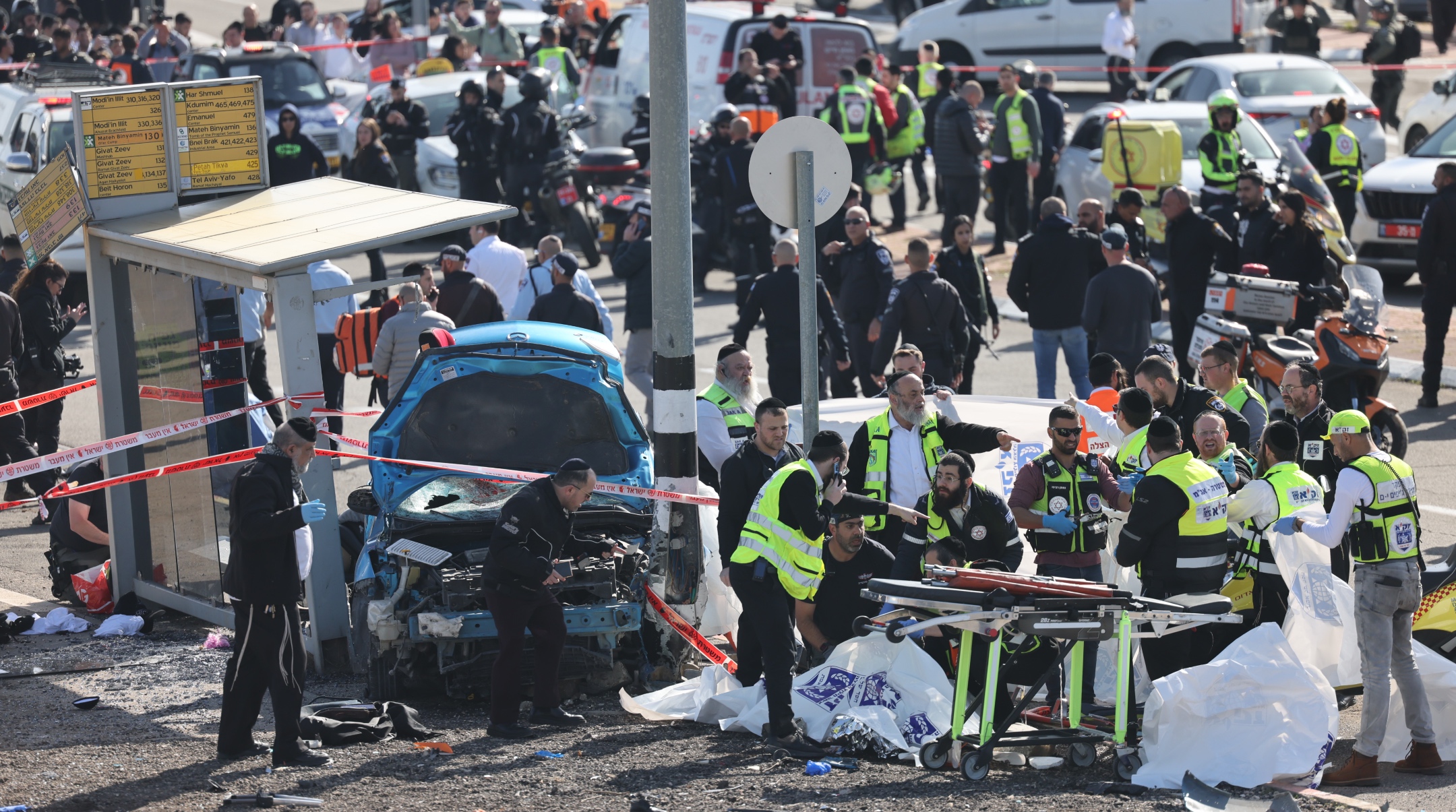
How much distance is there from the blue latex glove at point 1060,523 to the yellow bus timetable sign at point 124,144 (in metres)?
5.75

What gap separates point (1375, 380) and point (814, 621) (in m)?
5.85

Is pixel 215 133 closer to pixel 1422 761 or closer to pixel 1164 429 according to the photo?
pixel 1164 429

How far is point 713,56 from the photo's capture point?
2289cm

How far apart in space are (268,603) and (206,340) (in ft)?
9.19

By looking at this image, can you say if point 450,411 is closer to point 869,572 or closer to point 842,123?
point 869,572

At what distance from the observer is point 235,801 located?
7.26 meters

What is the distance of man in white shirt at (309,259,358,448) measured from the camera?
1436 cm

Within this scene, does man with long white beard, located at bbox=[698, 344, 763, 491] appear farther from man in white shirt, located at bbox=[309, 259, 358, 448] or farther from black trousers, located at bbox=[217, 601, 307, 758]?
man in white shirt, located at bbox=[309, 259, 358, 448]

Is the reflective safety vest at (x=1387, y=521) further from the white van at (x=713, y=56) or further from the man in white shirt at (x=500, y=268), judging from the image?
the white van at (x=713, y=56)

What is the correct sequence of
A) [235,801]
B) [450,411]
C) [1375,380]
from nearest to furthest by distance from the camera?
[235,801], [450,411], [1375,380]

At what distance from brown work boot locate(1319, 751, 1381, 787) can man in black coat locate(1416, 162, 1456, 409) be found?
7.42 metres

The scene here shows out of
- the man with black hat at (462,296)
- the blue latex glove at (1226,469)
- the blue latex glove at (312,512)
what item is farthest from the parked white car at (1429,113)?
the blue latex glove at (312,512)

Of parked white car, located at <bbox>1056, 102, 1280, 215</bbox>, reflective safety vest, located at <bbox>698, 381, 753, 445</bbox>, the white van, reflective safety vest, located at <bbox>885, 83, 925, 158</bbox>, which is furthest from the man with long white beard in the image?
the white van

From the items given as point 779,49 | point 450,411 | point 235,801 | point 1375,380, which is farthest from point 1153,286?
point 779,49
